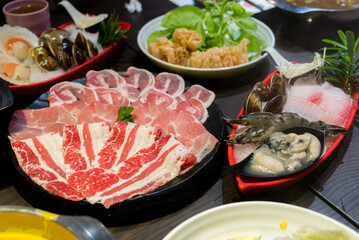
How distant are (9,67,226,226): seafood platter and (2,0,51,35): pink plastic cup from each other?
92 centimetres

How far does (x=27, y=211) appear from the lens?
1.01 m

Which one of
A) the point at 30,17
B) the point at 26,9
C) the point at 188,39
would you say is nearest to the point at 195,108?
the point at 188,39

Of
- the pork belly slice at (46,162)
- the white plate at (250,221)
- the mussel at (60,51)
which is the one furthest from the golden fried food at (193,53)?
the white plate at (250,221)

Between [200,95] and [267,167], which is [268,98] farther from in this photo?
[267,167]

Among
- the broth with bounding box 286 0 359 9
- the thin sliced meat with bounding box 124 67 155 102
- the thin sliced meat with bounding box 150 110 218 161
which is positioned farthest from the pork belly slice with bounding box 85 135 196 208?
the broth with bounding box 286 0 359 9

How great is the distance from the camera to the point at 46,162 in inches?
63.2

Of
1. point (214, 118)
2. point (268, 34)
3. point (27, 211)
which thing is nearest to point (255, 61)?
point (268, 34)

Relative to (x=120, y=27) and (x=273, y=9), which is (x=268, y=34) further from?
(x=120, y=27)

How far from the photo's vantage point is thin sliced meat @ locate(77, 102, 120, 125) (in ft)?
6.10

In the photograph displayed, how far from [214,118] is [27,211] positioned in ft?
3.81

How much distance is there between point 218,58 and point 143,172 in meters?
1.12

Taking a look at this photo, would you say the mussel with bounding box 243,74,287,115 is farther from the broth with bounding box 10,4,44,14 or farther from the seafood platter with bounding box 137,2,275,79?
the broth with bounding box 10,4,44,14

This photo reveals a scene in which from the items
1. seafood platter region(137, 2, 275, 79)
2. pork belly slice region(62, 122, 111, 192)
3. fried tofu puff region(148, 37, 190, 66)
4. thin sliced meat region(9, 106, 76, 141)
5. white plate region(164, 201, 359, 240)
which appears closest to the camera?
white plate region(164, 201, 359, 240)

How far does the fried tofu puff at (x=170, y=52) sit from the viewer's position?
2391 millimetres
